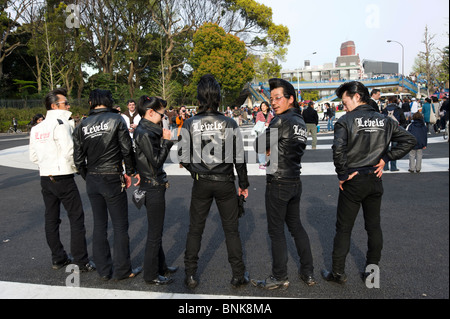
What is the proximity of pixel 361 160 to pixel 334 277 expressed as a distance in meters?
1.17

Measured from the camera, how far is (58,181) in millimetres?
3775

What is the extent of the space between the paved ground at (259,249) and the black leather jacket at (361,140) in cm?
69

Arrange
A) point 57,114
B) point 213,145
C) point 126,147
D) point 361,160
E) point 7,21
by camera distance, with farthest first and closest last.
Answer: point 7,21 < point 57,114 < point 126,147 < point 213,145 < point 361,160

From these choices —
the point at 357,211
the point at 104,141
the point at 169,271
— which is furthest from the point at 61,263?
the point at 357,211

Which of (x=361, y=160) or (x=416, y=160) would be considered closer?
(x=361, y=160)

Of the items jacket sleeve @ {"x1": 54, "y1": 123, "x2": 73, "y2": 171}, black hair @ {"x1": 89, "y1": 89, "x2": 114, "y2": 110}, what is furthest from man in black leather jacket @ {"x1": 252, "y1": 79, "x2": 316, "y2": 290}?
jacket sleeve @ {"x1": 54, "y1": 123, "x2": 73, "y2": 171}

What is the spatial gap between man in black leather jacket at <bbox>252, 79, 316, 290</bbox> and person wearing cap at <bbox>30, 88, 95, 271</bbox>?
2.01 m

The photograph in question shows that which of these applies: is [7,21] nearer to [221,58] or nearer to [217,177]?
[221,58]

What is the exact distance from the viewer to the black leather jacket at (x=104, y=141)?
345cm

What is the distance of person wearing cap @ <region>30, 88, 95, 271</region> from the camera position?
12.4 ft

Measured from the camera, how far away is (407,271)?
3.42 metres

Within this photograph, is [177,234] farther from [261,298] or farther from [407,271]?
[407,271]

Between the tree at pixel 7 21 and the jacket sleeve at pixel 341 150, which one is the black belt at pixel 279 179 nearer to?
the jacket sleeve at pixel 341 150
